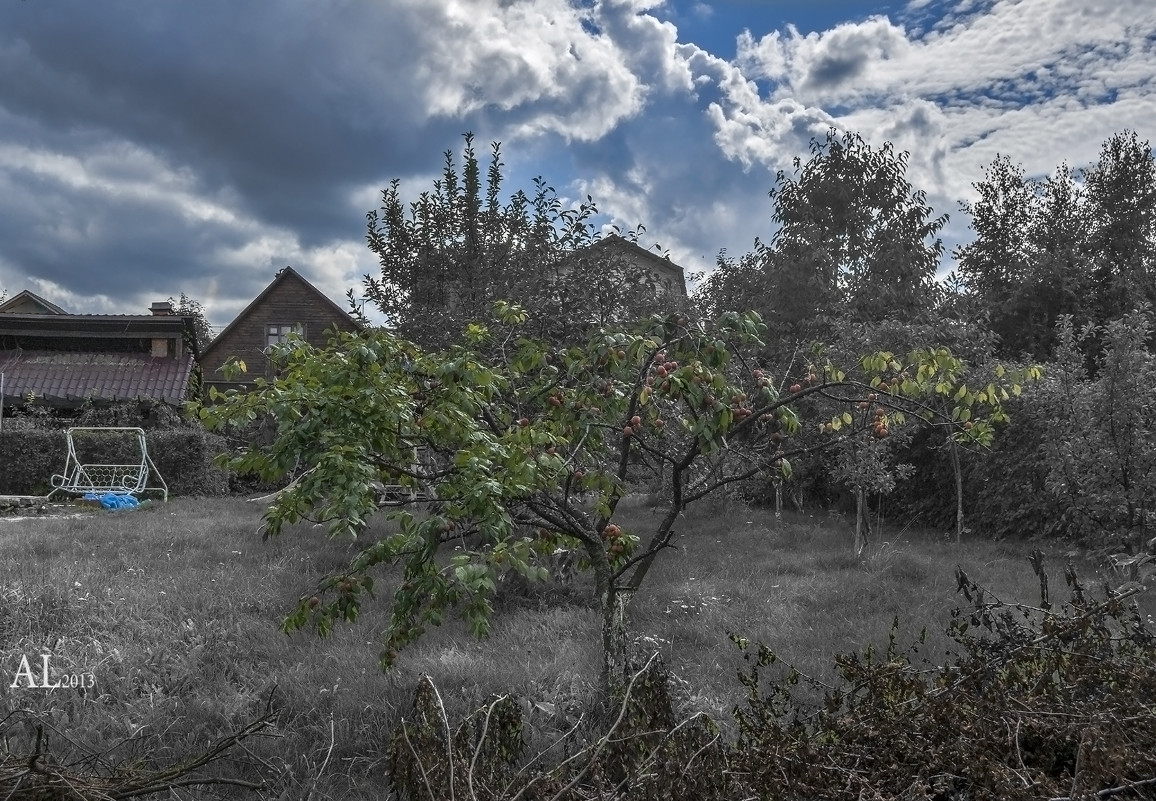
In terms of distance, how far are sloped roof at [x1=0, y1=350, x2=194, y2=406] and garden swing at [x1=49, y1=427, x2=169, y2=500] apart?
10.8 feet

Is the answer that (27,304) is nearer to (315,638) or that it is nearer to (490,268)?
(490,268)

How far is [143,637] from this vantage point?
5.27 meters

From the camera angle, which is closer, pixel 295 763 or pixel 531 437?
pixel 531 437

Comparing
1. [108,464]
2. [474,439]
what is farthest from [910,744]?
[108,464]

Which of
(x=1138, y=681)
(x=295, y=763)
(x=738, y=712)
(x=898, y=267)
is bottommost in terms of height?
(x=295, y=763)

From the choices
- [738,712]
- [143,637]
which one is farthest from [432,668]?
[738,712]

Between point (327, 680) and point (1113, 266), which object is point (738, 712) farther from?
point (1113, 266)

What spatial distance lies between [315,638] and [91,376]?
17271 mm

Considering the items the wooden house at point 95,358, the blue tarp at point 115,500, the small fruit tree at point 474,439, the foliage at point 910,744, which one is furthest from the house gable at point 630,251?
the wooden house at point 95,358

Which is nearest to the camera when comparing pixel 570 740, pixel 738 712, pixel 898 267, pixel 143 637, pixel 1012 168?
pixel 738 712

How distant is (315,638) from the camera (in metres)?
5.37

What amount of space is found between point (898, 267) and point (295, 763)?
1604cm

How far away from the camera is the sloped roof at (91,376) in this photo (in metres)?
18.7

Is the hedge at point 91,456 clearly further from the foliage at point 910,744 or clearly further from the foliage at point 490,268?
the foliage at point 910,744
